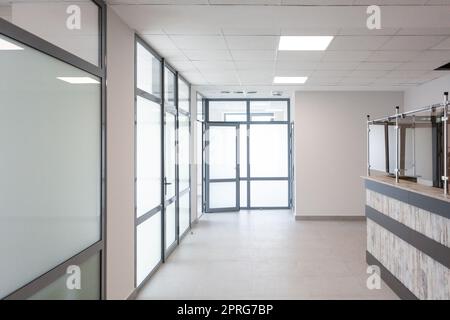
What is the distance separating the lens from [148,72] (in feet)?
15.1

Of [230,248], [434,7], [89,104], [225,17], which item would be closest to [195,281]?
[230,248]

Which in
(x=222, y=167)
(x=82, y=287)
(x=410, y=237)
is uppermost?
(x=222, y=167)

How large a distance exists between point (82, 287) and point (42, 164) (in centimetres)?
107

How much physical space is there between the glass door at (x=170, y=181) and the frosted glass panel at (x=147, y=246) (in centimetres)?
30

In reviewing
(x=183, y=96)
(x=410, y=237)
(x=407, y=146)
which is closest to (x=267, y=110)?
(x=183, y=96)

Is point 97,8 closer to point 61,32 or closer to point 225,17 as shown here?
point 61,32

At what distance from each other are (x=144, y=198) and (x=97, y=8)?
2135 mm

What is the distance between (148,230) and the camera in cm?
456

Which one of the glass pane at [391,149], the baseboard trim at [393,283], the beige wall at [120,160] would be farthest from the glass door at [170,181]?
the glass pane at [391,149]

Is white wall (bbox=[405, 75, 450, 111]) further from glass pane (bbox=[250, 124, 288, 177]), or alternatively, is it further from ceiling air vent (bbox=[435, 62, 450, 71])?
glass pane (bbox=[250, 124, 288, 177])

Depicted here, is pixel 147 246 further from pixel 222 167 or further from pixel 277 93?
pixel 277 93

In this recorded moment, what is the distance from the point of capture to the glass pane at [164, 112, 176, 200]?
547cm

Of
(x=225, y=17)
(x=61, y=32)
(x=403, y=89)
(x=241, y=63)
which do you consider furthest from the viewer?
(x=403, y=89)

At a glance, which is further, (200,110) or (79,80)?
(200,110)
